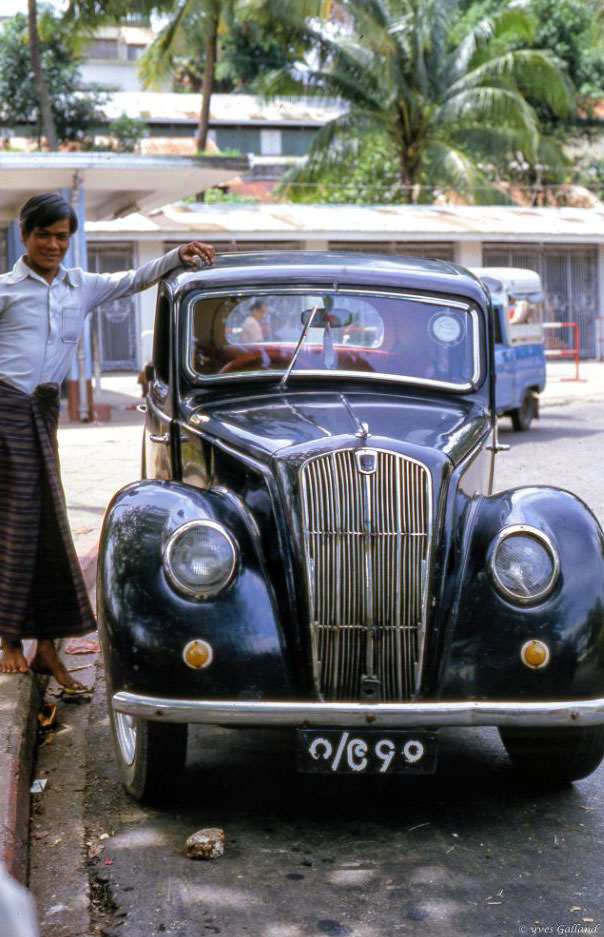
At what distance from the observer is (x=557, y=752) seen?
4.23 metres

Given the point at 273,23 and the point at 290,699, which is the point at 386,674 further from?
the point at 273,23

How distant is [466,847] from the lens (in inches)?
152

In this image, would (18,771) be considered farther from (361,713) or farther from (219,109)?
(219,109)

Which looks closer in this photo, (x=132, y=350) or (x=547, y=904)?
(x=547, y=904)

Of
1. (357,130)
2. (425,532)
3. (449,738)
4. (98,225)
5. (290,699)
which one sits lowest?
(449,738)

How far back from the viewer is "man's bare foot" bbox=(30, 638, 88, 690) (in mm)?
5285

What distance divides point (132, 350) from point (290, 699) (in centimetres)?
2419

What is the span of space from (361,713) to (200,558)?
681 mm

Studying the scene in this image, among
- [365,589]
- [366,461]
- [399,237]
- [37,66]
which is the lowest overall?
[365,589]

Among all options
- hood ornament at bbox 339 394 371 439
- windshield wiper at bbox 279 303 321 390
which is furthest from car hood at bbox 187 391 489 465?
windshield wiper at bbox 279 303 321 390

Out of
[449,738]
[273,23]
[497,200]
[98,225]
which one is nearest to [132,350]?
[98,225]

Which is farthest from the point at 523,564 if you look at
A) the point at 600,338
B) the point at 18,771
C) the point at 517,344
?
the point at 600,338

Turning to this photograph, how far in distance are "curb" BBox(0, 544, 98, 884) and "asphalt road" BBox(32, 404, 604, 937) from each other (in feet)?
0.26

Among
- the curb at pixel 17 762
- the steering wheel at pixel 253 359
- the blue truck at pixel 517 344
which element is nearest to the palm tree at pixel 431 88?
the blue truck at pixel 517 344
